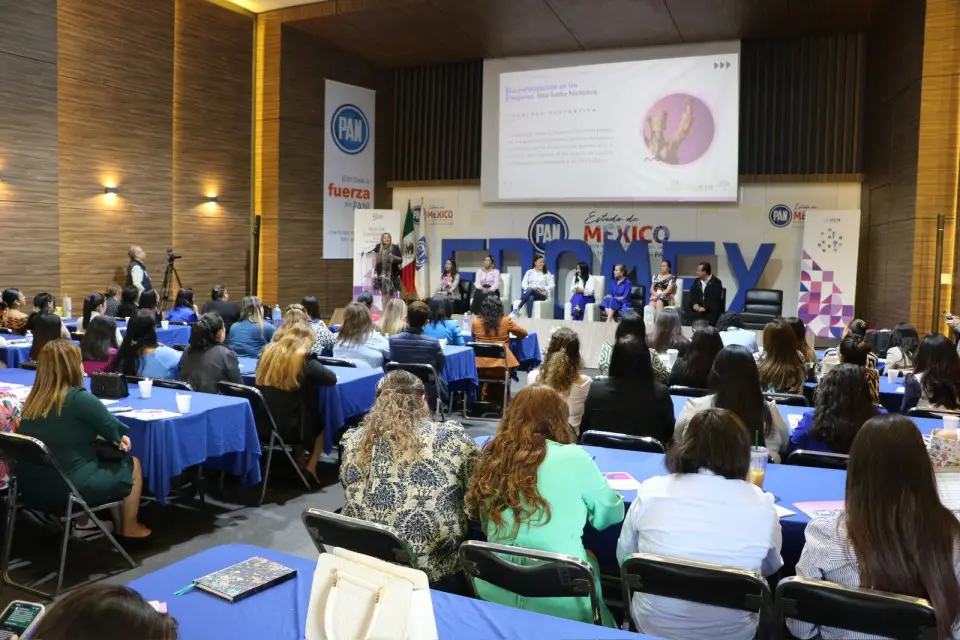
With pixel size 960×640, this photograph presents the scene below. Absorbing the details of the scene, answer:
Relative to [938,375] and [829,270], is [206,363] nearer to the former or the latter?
[938,375]

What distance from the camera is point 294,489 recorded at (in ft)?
17.0

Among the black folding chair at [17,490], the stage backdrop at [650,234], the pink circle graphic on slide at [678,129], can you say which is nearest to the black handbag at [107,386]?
the black folding chair at [17,490]

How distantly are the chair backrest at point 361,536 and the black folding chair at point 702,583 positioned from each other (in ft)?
2.19

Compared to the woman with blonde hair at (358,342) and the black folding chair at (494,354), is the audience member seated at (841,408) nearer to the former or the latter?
the woman with blonde hair at (358,342)

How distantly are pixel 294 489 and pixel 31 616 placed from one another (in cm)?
361

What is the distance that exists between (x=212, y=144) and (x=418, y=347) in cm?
726

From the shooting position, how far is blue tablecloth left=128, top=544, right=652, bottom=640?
1.85 meters

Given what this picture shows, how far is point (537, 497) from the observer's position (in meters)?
2.44

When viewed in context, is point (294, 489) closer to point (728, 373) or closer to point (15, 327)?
point (728, 373)

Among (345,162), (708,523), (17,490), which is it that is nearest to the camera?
(708,523)

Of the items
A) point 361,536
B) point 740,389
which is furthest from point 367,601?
point 740,389

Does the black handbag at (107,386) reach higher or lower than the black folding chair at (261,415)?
higher

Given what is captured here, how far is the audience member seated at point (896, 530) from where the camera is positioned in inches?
77.2

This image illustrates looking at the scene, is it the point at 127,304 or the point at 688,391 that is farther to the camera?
the point at 127,304
